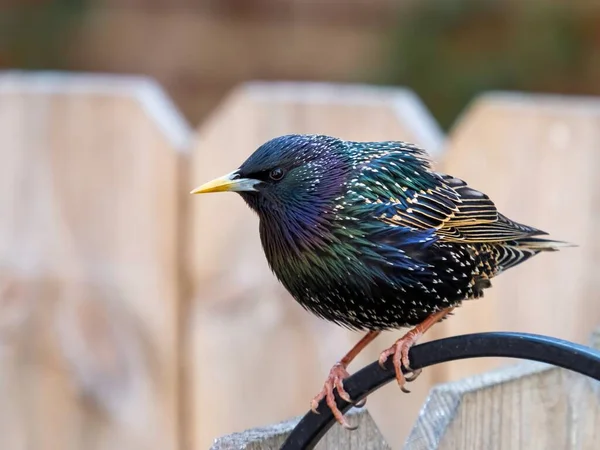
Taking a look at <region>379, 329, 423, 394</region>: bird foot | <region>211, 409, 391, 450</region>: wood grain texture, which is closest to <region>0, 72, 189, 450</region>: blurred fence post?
<region>379, 329, 423, 394</region>: bird foot

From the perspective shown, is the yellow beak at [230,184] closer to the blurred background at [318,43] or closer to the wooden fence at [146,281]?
the wooden fence at [146,281]

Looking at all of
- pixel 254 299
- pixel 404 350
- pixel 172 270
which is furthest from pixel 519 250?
pixel 172 270

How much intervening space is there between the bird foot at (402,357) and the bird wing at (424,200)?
168 mm

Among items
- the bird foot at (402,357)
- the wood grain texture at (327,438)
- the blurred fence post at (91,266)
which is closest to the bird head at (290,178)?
the bird foot at (402,357)

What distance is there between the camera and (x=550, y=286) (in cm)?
201

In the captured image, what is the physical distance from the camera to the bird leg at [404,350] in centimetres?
125

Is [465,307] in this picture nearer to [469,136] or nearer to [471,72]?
[469,136]

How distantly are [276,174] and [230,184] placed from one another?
0.09 meters

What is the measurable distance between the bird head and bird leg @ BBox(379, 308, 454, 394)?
229 millimetres

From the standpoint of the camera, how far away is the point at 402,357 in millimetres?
1314

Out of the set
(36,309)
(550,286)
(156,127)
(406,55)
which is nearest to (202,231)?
(156,127)

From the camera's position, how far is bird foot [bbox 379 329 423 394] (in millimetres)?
1244

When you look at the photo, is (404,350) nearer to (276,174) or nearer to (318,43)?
(276,174)

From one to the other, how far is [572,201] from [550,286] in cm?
18
